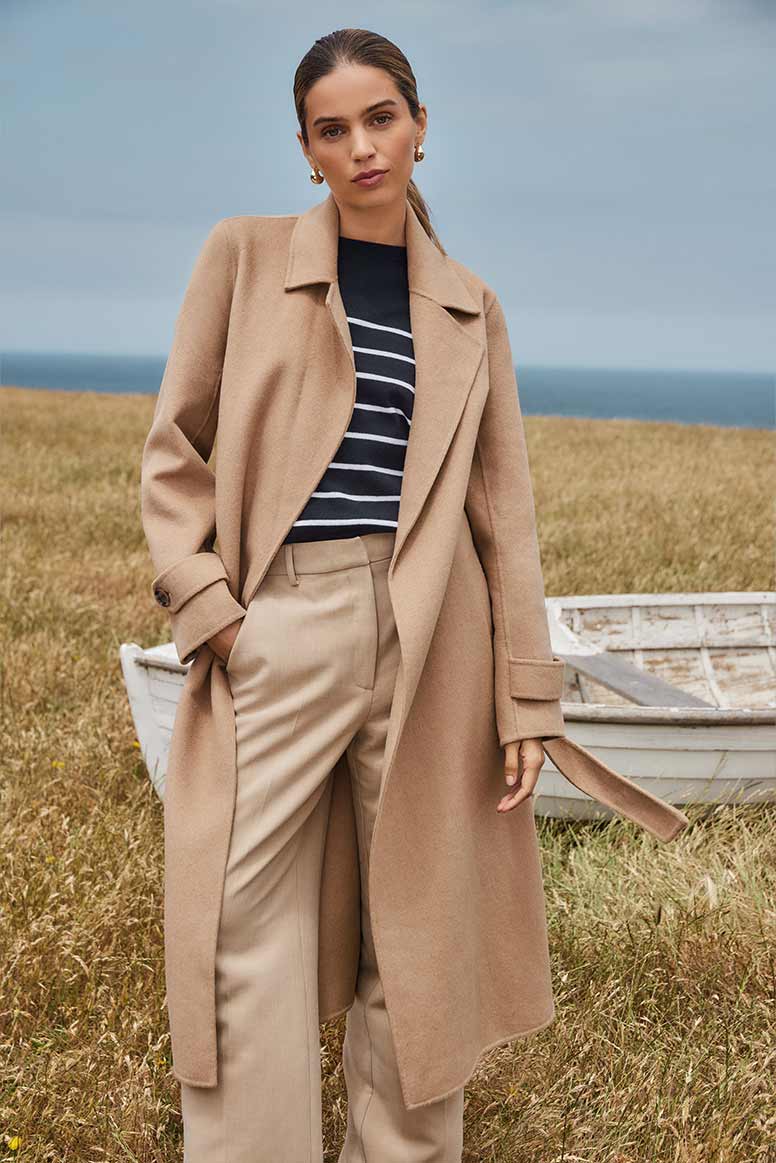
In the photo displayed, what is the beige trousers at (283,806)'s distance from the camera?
6.34ft

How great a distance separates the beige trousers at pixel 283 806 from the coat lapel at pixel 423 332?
0.16m

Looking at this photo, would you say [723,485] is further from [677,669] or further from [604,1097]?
[604,1097]

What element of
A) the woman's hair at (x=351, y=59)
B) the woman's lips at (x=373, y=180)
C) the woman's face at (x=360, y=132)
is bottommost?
the woman's lips at (x=373, y=180)

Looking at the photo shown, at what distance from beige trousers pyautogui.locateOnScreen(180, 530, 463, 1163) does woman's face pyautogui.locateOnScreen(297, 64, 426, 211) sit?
0.62m

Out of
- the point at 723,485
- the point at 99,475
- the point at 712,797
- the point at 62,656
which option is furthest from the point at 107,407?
the point at 712,797

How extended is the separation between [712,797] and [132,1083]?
2.46 meters

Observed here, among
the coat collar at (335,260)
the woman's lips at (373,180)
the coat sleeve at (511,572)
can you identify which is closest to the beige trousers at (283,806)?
the coat sleeve at (511,572)

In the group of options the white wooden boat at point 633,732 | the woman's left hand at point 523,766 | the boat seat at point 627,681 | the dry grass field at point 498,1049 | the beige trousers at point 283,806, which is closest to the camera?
the beige trousers at point 283,806

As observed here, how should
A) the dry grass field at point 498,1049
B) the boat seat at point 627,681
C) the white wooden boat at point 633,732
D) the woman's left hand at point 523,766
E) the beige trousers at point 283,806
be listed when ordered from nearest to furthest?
the beige trousers at point 283,806
the woman's left hand at point 523,766
the dry grass field at point 498,1049
the white wooden boat at point 633,732
the boat seat at point 627,681

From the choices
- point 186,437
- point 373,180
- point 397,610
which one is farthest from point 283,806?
point 373,180

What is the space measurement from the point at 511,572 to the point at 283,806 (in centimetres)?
61

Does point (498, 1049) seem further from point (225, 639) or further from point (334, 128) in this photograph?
point (334, 128)

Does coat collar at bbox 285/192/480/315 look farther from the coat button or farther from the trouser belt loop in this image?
the coat button

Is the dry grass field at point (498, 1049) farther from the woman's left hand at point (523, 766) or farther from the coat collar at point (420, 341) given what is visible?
the coat collar at point (420, 341)
